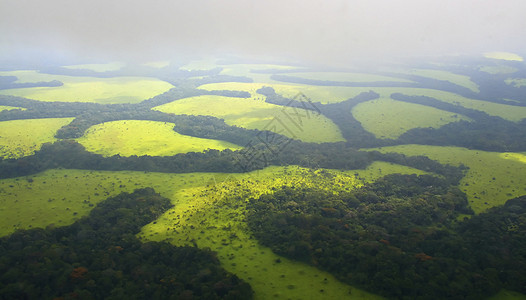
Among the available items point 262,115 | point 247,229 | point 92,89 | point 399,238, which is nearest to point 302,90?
point 262,115

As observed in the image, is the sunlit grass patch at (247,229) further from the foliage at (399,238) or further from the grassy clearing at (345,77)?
the grassy clearing at (345,77)

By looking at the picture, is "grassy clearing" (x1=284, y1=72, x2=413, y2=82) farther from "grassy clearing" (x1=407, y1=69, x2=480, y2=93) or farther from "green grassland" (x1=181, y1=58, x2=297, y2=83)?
"green grassland" (x1=181, y1=58, x2=297, y2=83)

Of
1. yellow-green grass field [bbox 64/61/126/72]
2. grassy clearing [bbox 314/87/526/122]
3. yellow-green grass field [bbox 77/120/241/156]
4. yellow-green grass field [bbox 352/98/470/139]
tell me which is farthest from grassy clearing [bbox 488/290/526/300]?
yellow-green grass field [bbox 64/61/126/72]

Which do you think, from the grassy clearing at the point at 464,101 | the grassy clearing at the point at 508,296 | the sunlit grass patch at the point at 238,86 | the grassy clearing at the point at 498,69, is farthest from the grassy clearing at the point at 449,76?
the grassy clearing at the point at 508,296

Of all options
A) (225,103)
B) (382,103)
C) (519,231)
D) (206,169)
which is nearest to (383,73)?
(382,103)

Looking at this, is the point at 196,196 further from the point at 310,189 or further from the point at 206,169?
the point at 310,189

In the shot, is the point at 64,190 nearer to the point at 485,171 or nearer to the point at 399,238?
the point at 399,238
